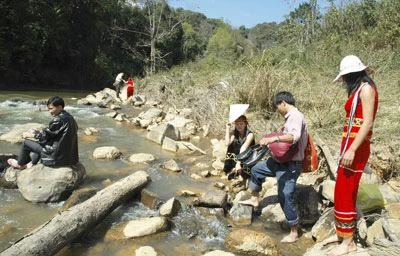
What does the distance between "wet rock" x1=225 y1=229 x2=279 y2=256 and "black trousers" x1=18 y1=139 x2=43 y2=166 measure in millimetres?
3279

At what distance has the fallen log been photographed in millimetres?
3206

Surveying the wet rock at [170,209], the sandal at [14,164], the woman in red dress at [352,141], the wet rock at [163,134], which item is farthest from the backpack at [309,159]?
the wet rock at [163,134]

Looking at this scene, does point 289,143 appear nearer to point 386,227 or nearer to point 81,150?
point 386,227

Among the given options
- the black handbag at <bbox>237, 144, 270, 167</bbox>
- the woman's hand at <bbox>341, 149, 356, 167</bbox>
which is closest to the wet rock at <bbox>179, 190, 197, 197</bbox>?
the black handbag at <bbox>237, 144, 270, 167</bbox>

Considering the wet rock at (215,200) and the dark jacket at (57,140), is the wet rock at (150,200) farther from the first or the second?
the dark jacket at (57,140)

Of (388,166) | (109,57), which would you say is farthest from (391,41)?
(109,57)

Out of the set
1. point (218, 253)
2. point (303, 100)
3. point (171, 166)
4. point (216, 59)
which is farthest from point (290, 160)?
point (216, 59)

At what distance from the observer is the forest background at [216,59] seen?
7.95m

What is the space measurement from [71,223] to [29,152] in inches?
88.8

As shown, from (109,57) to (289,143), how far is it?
24.1m

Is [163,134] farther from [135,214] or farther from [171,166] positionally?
[135,214]

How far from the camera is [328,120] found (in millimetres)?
7152

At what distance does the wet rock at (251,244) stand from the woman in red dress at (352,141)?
2.24ft

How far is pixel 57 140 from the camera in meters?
5.06
